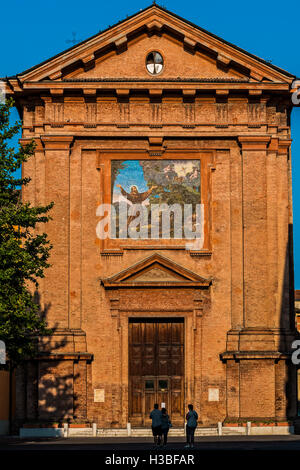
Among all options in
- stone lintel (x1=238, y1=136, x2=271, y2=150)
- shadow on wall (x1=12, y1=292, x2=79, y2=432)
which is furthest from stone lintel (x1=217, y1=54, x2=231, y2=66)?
shadow on wall (x1=12, y1=292, x2=79, y2=432)

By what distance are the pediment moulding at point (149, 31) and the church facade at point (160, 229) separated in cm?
6

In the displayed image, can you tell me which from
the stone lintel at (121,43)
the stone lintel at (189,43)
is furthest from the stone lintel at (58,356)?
the stone lintel at (189,43)

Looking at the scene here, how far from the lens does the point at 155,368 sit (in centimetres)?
4341

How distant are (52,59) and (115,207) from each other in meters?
6.44

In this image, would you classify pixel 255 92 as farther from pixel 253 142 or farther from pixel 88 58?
pixel 88 58

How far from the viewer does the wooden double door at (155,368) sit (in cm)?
4303

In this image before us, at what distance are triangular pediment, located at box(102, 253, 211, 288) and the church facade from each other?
0.18 ft

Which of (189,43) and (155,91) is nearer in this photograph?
(155,91)

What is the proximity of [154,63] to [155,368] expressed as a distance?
12420 millimetres

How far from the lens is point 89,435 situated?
1650 inches

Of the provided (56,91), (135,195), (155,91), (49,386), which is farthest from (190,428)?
(56,91)

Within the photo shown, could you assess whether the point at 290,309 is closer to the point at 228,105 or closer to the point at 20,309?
the point at 228,105
